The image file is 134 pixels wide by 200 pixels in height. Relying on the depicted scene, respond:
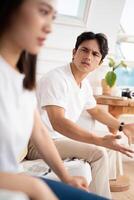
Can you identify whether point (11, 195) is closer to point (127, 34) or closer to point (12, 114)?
point (12, 114)

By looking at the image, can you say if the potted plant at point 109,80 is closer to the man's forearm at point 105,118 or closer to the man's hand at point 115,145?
the man's forearm at point 105,118

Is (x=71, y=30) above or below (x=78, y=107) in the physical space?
above

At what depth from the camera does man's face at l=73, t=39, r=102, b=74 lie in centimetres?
214

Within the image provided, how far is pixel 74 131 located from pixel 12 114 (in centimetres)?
85

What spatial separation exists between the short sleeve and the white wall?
124 cm

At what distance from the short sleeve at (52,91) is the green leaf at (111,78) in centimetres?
127

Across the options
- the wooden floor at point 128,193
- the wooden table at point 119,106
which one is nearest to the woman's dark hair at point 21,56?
the wooden floor at point 128,193

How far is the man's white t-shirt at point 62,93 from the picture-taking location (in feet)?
6.28

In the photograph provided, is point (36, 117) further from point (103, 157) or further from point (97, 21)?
point (97, 21)

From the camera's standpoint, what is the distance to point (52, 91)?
1926mm

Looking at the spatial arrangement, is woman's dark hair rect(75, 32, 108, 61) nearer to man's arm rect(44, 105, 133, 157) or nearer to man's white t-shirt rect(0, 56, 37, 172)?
man's arm rect(44, 105, 133, 157)

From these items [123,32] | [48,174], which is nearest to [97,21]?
[123,32]

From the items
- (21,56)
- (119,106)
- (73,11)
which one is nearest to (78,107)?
(119,106)

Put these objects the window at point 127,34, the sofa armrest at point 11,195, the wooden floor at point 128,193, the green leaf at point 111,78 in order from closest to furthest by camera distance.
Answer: the sofa armrest at point 11,195 → the wooden floor at point 128,193 → the green leaf at point 111,78 → the window at point 127,34
